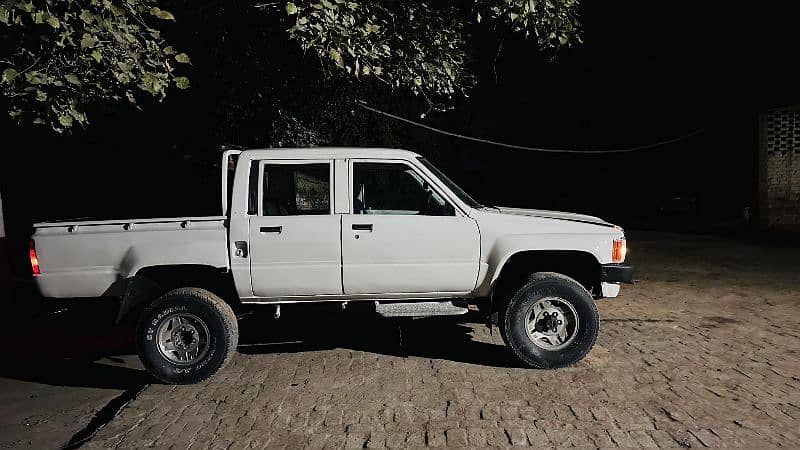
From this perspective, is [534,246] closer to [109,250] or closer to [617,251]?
[617,251]

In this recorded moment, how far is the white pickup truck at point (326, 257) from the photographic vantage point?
491cm

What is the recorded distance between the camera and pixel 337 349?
5.96m

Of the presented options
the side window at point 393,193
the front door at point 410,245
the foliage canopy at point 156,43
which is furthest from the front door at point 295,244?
A: the foliage canopy at point 156,43

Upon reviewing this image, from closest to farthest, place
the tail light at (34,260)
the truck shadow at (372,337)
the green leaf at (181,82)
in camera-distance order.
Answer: the tail light at (34,260), the truck shadow at (372,337), the green leaf at (181,82)

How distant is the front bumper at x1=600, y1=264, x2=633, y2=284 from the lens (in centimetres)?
520

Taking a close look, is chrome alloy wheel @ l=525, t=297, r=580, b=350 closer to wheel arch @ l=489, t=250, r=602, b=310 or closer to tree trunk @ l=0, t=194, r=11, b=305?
wheel arch @ l=489, t=250, r=602, b=310

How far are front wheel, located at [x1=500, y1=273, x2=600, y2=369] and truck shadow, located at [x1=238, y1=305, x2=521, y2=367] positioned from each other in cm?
29

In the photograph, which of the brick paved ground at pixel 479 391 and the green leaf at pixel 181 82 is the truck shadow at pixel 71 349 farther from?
the green leaf at pixel 181 82

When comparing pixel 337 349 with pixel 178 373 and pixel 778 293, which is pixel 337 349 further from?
pixel 778 293

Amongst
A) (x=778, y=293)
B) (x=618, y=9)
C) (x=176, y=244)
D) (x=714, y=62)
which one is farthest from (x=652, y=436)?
(x=618, y=9)

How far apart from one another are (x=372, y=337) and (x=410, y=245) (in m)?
1.74

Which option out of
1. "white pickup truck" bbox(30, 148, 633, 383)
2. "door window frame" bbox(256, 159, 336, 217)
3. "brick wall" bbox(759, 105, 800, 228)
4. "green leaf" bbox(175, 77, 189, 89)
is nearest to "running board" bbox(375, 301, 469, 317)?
"white pickup truck" bbox(30, 148, 633, 383)

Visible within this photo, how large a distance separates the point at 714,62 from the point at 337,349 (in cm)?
1731

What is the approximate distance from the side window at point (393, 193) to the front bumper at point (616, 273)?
4.87 ft
